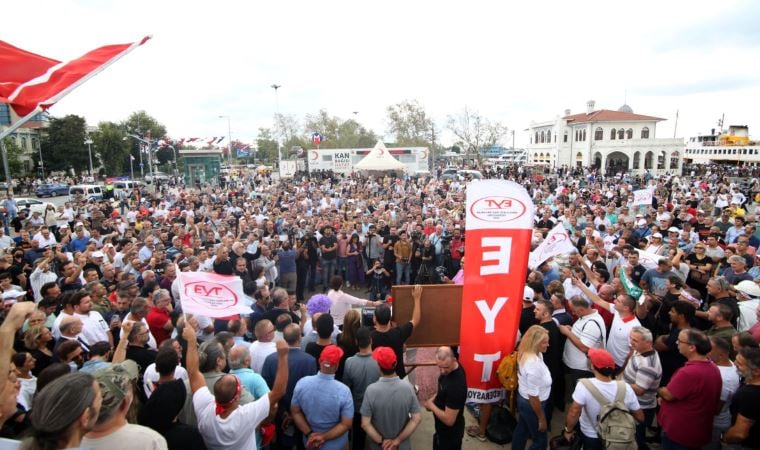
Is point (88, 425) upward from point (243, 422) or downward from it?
upward

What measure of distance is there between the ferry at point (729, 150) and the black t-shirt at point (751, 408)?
251 ft

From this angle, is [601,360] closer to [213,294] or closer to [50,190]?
[213,294]

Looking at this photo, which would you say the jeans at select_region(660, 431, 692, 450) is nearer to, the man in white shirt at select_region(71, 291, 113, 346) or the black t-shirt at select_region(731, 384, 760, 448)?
the black t-shirt at select_region(731, 384, 760, 448)

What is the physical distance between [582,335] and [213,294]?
405 cm

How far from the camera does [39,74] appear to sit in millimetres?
5859

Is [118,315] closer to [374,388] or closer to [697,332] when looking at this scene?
[374,388]

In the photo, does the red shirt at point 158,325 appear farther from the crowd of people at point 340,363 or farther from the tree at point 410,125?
the tree at point 410,125

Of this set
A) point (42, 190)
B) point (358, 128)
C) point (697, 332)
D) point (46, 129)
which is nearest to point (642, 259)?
point (697, 332)

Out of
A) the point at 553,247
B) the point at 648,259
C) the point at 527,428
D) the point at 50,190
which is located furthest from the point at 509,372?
the point at 50,190

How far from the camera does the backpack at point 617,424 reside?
10.6 ft

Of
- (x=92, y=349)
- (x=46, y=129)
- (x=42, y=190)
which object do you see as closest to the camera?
(x=92, y=349)

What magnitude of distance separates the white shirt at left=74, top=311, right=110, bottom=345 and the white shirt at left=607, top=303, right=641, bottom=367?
5.76 meters

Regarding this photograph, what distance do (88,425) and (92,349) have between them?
7.15 ft

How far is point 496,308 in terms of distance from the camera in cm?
443
